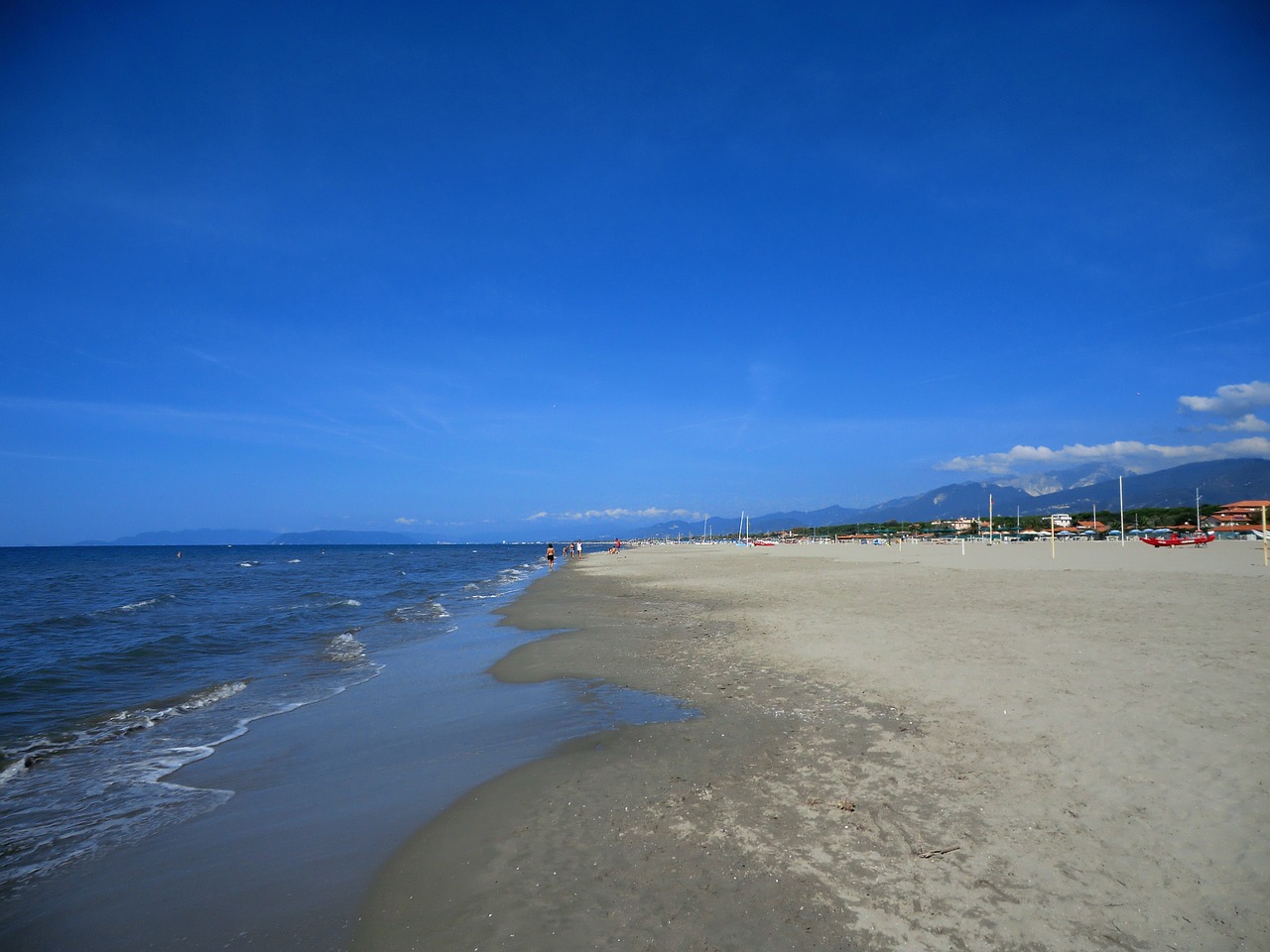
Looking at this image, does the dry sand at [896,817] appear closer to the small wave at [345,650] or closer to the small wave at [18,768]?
the small wave at [18,768]

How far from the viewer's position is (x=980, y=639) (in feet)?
32.4

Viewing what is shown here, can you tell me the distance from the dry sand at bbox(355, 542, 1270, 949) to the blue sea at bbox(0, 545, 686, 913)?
1.38m

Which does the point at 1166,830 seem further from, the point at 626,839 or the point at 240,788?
the point at 240,788

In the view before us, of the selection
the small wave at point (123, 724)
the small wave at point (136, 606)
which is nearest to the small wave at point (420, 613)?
the small wave at point (123, 724)

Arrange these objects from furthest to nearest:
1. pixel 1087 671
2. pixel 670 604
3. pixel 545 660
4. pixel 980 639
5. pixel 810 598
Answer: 1. pixel 670 604
2. pixel 810 598
3. pixel 545 660
4. pixel 980 639
5. pixel 1087 671

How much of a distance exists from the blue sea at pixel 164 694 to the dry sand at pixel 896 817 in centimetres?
138

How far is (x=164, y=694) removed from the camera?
9.98 meters

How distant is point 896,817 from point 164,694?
1087cm

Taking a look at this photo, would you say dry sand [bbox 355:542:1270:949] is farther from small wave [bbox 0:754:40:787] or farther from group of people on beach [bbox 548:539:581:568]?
group of people on beach [bbox 548:539:581:568]

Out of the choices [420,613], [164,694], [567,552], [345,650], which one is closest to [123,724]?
[164,694]

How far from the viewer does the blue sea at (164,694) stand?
18.1 feet

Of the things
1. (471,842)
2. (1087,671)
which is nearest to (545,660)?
(471,842)

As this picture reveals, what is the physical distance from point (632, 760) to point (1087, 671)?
5.69 meters

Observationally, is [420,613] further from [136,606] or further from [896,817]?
[896,817]
